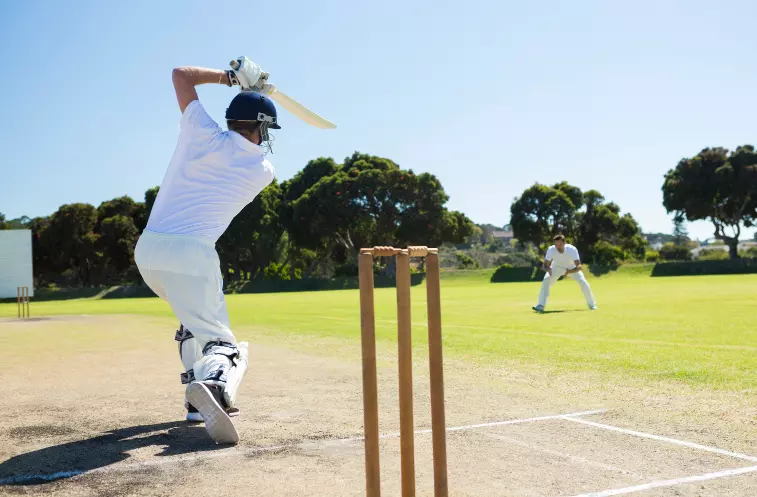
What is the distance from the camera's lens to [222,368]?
4477 millimetres

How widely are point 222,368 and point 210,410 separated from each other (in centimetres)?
30

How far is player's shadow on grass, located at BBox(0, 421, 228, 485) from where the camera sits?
3.86 metres

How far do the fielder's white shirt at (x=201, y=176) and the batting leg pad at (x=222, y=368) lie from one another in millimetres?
731

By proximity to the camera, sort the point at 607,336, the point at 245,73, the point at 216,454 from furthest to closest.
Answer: the point at 607,336 → the point at 245,73 → the point at 216,454

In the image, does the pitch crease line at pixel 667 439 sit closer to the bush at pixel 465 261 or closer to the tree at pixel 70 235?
the tree at pixel 70 235

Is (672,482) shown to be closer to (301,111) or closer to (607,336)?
(301,111)

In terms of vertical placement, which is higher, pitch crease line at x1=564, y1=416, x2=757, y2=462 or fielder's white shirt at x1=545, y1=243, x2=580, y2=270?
fielder's white shirt at x1=545, y1=243, x2=580, y2=270

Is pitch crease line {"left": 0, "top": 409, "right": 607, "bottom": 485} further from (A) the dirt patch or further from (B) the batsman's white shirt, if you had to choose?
(A) the dirt patch

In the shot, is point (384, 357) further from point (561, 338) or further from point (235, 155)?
point (235, 155)

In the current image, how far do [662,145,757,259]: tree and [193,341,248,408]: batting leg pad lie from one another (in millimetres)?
58311

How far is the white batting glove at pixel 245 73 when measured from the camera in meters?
4.89

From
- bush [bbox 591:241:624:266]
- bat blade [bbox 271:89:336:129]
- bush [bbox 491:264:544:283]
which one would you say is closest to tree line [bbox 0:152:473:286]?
bush [bbox 491:264:544:283]

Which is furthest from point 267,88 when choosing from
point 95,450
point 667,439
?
point 667,439

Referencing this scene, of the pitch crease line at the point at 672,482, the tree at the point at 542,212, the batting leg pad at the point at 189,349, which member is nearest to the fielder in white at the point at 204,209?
A: the batting leg pad at the point at 189,349
